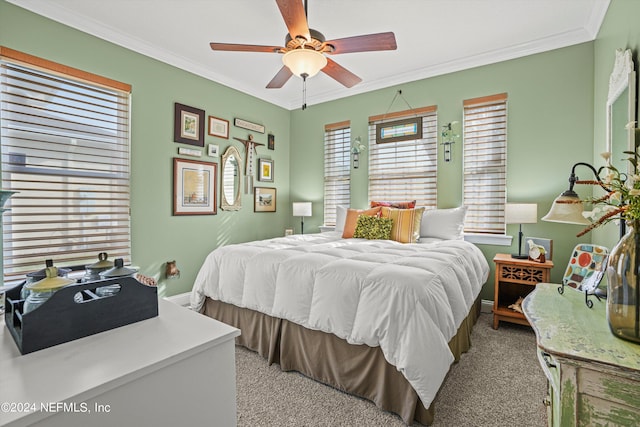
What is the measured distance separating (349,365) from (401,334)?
460mm

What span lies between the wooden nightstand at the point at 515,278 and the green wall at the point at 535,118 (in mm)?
361

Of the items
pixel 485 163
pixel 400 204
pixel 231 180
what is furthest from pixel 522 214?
pixel 231 180

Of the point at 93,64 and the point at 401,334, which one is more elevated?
the point at 93,64

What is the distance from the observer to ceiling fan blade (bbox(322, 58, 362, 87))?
101 inches

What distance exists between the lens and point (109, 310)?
2.79ft

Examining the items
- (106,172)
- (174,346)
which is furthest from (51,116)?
(174,346)

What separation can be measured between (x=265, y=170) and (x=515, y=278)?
3423 mm

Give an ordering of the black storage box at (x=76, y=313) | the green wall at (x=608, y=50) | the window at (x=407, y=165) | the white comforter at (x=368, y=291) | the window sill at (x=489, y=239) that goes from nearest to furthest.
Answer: the black storage box at (x=76, y=313) < the white comforter at (x=368, y=291) < the green wall at (x=608, y=50) < the window sill at (x=489, y=239) < the window at (x=407, y=165)

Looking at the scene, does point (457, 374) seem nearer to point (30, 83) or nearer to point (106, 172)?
point (106, 172)

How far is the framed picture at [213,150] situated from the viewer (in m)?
3.88

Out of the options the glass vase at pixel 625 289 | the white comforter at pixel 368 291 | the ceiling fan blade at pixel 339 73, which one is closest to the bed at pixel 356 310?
the white comforter at pixel 368 291

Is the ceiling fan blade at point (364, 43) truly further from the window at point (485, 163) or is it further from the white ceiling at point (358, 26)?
the window at point (485, 163)

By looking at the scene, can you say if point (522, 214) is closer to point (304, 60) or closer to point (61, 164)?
point (304, 60)

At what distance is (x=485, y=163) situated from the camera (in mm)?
3525
